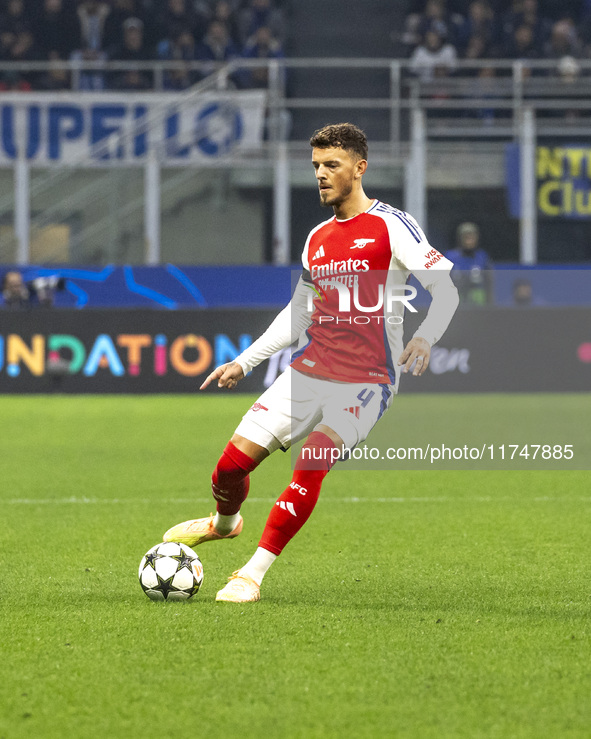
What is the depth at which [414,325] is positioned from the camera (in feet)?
46.4

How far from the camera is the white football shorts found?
4.75 m

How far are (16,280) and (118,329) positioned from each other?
6.57 feet

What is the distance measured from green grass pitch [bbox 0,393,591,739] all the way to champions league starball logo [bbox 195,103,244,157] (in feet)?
33.8

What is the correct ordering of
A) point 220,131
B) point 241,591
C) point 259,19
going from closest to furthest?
1. point 241,591
2. point 220,131
3. point 259,19

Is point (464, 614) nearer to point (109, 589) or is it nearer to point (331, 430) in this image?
point (331, 430)

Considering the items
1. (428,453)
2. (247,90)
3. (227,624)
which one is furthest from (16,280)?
(227,624)

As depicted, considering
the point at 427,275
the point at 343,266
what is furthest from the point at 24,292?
the point at 427,275

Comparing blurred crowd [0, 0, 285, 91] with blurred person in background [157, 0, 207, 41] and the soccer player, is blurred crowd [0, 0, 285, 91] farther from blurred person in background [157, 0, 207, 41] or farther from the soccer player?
the soccer player

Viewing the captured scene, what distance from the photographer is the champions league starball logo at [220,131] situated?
1806 centimetres

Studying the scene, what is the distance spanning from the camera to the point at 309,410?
4.84m

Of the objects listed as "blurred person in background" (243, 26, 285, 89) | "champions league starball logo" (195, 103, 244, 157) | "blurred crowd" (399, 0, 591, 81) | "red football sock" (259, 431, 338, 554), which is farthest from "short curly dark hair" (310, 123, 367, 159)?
"blurred person in background" (243, 26, 285, 89)

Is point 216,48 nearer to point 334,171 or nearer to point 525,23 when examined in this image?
point 525,23

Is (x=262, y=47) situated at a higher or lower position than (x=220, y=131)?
higher

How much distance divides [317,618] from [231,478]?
0.77 meters
